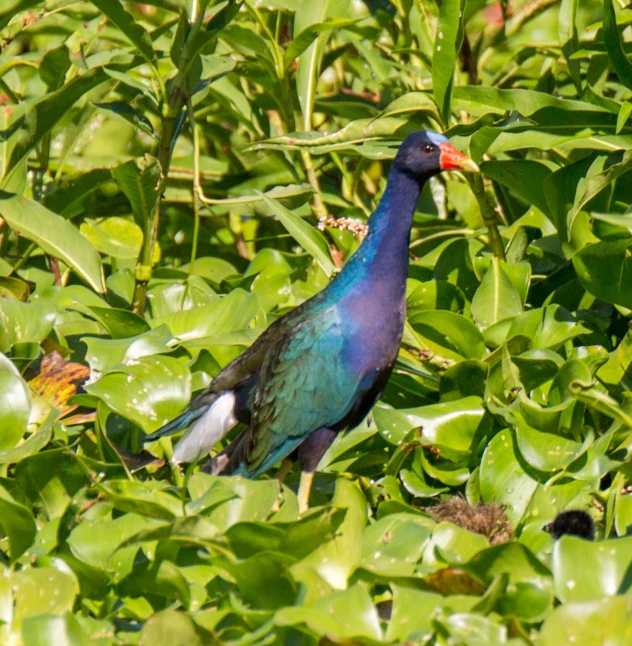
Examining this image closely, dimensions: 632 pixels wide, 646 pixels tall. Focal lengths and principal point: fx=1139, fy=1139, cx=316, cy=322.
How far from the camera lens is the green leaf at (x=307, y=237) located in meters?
3.38

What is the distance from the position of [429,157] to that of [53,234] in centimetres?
123

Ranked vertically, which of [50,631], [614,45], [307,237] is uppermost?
[614,45]

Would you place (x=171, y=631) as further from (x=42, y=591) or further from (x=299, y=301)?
(x=299, y=301)

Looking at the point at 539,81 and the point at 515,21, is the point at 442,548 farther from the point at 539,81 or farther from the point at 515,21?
the point at 515,21

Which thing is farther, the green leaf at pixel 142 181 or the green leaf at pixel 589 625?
the green leaf at pixel 142 181

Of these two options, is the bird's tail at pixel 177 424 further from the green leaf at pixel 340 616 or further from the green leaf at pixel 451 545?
the green leaf at pixel 340 616

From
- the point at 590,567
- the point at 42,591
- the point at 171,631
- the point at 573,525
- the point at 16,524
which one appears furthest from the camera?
the point at 573,525

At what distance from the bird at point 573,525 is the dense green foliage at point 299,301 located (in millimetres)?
41

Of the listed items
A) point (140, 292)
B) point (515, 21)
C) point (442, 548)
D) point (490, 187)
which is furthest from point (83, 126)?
point (442, 548)

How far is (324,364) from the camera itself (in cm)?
301

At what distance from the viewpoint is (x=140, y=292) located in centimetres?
357

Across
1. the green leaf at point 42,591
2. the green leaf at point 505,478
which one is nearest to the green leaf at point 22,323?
the green leaf at point 42,591

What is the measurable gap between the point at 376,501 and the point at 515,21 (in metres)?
2.35

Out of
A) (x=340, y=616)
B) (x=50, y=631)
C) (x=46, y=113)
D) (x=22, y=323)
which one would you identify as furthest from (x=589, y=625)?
(x=46, y=113)
